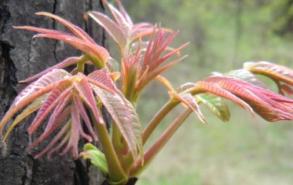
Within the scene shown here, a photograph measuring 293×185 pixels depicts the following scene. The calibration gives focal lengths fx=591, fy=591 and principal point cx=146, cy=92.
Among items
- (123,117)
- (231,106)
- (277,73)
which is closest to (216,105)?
(277,73)

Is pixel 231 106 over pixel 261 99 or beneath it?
beneath

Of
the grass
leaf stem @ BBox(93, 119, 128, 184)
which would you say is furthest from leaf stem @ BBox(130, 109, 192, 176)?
the grass

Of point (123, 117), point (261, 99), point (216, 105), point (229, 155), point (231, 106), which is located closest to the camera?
point (123, 117)

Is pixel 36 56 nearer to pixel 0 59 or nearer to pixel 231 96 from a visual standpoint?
pixel 0 59

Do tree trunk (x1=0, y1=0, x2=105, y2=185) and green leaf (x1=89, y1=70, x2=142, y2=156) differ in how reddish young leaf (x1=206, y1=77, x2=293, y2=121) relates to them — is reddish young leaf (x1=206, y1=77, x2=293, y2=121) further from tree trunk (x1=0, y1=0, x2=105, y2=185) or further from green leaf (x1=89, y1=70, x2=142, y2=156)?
tree trunk (x1=0, y1=0, x2=105, y2=185)

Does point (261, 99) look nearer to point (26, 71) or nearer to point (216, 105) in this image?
point (216, 105)

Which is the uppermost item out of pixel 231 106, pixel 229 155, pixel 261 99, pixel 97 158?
pixel 261 99
